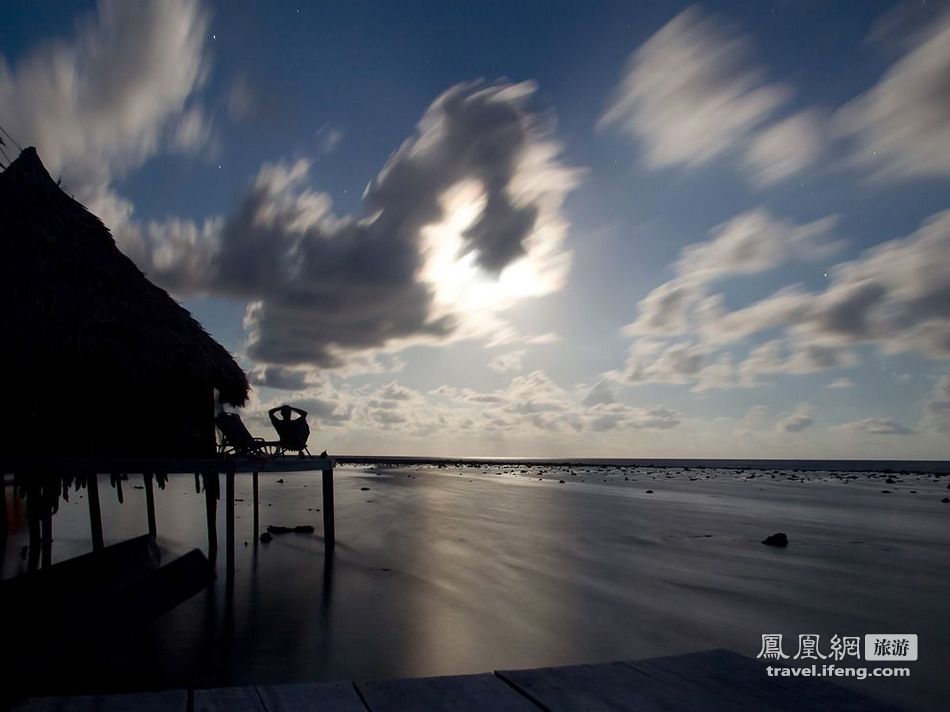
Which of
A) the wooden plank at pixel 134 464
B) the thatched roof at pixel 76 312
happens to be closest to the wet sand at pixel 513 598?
the wooden plank at pixel 134 464

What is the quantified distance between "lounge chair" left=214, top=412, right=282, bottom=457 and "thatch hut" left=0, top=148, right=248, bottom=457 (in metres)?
0.48

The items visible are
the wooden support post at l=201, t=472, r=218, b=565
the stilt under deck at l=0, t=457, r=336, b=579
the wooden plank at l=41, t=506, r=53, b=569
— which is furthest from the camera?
the wooden support post at l=201, t=472, r=218, b=565

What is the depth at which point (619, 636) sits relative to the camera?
31.3ft

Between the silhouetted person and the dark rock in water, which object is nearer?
the silhouetted person

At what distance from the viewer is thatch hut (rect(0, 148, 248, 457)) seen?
1164cm

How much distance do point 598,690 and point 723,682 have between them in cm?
94

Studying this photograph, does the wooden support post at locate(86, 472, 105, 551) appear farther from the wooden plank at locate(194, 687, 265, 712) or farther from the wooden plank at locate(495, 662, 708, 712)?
the wooden plank at locate(495, 662, 708, 712)

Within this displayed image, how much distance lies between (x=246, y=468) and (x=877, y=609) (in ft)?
43.5

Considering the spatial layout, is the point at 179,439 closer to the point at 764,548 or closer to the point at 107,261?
the point at 107,261

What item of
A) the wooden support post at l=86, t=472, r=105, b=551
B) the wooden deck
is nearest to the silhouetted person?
the wooden support post at l=86, t=472, r=105, b=551

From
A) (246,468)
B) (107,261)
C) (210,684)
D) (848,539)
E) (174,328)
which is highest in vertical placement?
(107,261)

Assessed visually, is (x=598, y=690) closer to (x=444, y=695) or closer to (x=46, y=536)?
(x=444, y=695)

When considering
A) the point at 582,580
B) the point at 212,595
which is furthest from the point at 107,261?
the point at 582,580

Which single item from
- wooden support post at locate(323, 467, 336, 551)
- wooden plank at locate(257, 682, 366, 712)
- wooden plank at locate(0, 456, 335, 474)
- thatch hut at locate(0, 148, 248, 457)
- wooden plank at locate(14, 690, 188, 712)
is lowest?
wooden support post at locate(323, 467, 336, 551)
